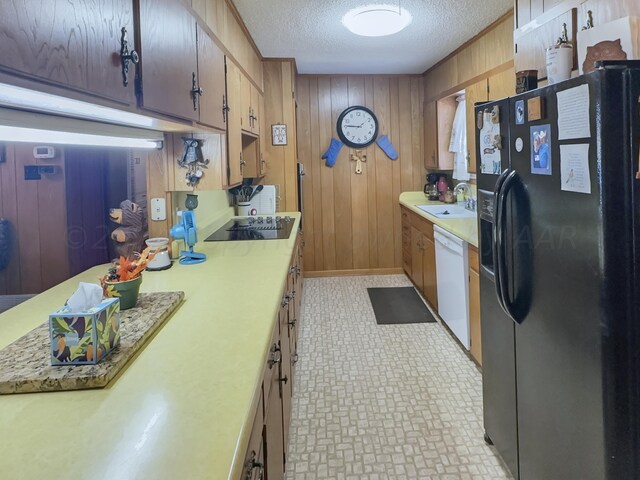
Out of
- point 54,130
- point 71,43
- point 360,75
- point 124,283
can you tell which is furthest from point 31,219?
point 360,75

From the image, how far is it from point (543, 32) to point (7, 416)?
239 cm

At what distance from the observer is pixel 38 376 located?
989 millimetres

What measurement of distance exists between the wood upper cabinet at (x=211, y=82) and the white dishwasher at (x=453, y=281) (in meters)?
1.72

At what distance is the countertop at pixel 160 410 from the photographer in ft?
2.44

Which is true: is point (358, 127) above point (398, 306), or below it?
above

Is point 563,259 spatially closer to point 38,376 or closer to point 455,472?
point 455,472

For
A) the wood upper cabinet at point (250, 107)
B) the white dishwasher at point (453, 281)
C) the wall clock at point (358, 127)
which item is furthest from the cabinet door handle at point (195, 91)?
the wall clock at point (358, 127)

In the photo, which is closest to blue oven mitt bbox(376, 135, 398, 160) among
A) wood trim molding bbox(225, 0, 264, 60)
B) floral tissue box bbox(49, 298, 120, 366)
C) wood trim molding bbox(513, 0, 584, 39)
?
wood trim molding bbox(225, 0, 264, 60)

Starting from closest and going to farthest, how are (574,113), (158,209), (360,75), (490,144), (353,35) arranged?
1. (574,113)
2. (490,144)
3. (158,209)
4. (353,35)
5. (360,75)

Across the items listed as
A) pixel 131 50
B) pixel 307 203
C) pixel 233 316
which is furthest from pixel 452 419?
pixel 307 203

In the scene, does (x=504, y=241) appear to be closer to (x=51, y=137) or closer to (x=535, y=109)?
(x=535, y=109)

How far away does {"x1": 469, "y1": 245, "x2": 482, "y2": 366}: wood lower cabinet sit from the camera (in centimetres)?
283

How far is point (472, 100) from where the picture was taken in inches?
145

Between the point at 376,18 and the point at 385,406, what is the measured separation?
2338 mm
